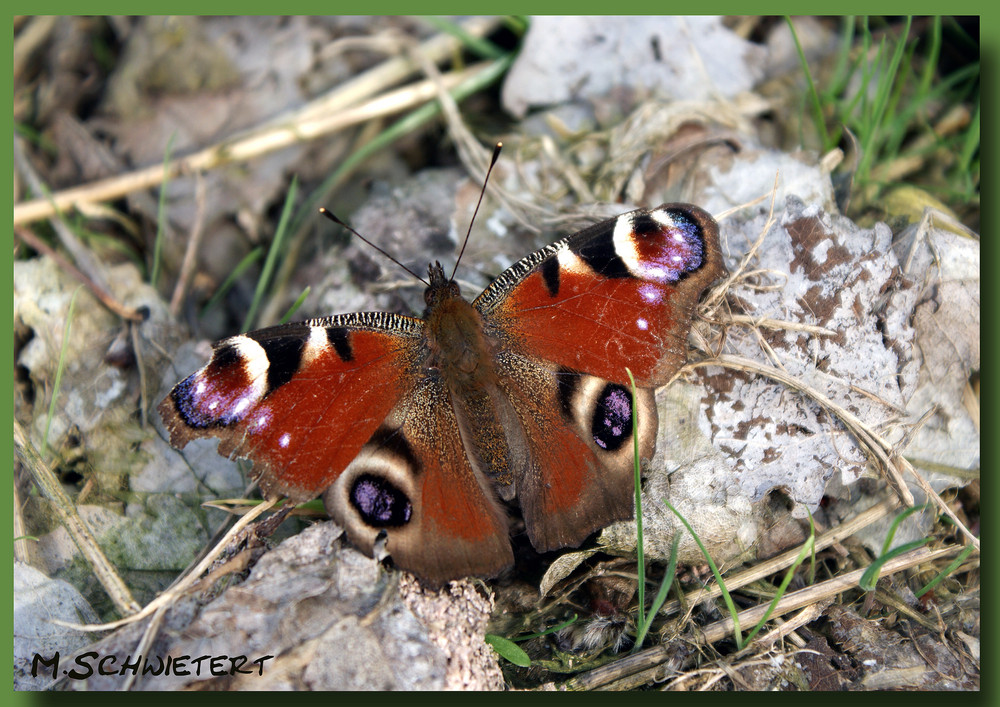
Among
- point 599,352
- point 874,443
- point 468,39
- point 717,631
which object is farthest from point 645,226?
point 468,39

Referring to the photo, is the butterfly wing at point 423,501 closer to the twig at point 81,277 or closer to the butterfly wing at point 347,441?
the butterfly wing at point 347,441

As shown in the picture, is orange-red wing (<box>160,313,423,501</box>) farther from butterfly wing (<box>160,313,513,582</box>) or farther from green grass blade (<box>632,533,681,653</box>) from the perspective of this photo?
green grass blade (<box>632,533,681,653</box>)

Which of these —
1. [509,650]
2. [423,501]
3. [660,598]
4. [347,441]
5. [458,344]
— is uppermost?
[458,344]

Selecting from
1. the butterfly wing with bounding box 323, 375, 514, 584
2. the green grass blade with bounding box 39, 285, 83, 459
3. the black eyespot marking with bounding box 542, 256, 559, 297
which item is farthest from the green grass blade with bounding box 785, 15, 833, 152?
the green grass blade with bounding box 39, 285, 83, 459

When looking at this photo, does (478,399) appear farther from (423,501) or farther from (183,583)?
(183,583)

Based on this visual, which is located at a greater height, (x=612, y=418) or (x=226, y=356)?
(x=226, y=356)

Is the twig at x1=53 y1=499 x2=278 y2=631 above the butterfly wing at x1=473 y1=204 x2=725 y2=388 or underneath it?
underneath
